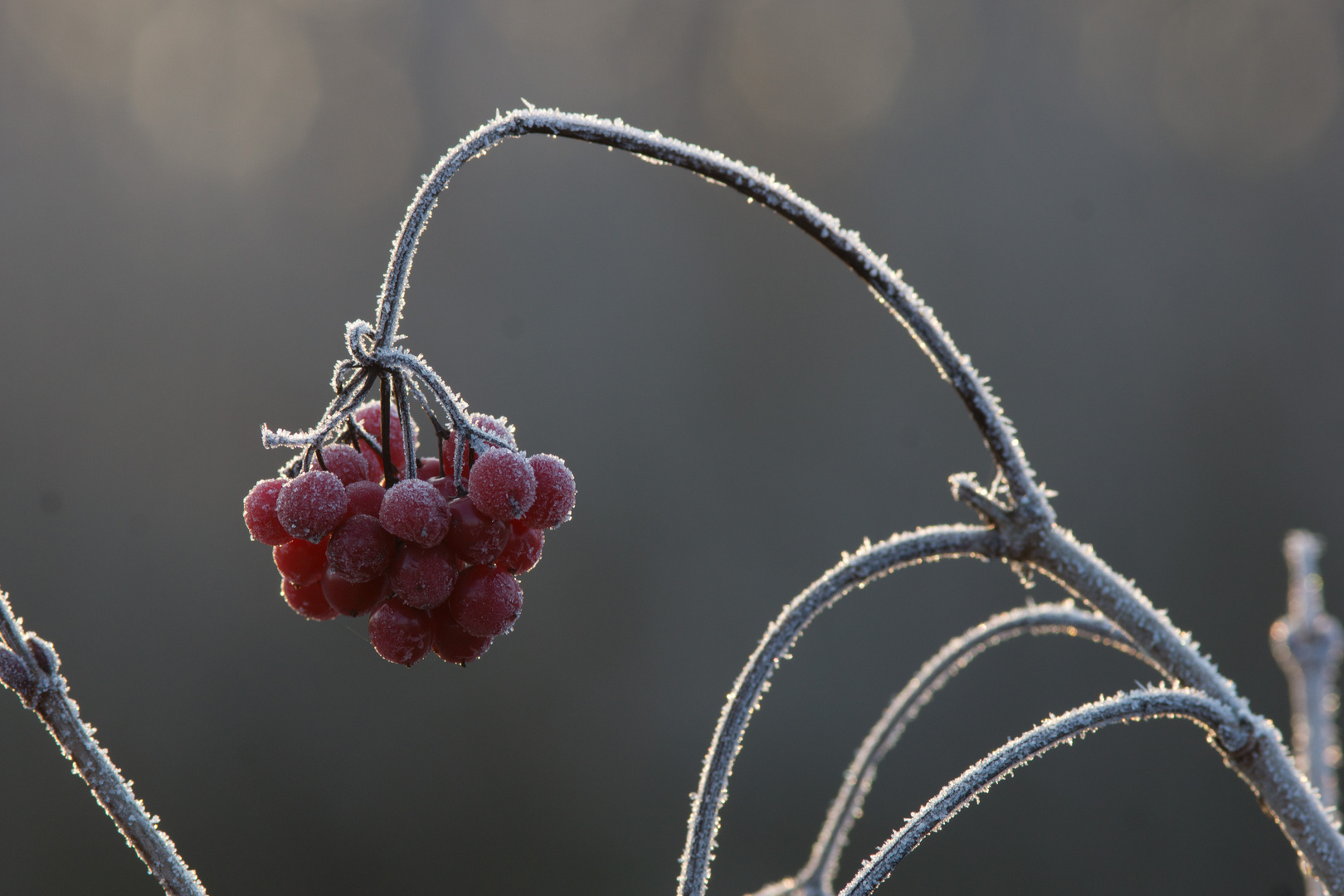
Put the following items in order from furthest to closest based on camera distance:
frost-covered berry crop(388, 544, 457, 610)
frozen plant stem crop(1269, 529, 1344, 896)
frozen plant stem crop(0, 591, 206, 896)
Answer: frozen plant stem crop(1269, 529, 1344, 896)
frost-covered berry crop(388, 544, 457, 610)
frozen plant stem crop(0, 591, 206, 896)

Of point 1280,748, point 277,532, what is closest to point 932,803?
point 1280,748

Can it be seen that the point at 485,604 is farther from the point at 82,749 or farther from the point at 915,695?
the point at 915,695

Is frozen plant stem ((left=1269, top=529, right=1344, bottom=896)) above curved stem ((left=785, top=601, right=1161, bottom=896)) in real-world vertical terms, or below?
above

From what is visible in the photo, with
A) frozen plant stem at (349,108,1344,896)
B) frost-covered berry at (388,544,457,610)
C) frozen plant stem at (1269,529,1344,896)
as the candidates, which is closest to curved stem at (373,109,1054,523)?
frozen plant stem at (349,108,1344,896)

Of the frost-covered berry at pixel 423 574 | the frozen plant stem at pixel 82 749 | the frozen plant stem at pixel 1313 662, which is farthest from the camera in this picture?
the frozen plant stem at pixel 1313 662

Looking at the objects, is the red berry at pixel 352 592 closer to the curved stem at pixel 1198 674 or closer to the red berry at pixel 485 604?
the red berry at pixel 485 604

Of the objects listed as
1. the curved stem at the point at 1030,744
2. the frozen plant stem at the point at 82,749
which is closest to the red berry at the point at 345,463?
the frozen plant stem at the point at 82,749

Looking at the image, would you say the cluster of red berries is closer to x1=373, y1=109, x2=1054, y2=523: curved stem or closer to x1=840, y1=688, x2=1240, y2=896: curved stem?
x1=373, y1=109, x2=1054, y2=523: curved stem
